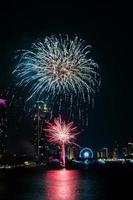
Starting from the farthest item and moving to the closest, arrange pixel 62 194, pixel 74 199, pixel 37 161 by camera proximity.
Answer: pixel 37 161 → pixel 62 194 → pixel 74 199

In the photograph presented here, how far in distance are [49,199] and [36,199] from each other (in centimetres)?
142

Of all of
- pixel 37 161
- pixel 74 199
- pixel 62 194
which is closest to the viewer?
pixel 74 199

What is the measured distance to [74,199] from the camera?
39.8 metres

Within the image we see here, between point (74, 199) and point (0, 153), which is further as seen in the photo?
point (0, 153)

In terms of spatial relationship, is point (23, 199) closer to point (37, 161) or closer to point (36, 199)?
point (36, 199)

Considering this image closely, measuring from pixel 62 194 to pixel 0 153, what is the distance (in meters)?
158

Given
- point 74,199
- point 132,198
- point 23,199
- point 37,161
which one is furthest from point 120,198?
point 37,161

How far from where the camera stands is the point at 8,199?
4053 centimetres

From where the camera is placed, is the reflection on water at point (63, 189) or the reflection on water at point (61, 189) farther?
the reflection on water at point (63, 189)

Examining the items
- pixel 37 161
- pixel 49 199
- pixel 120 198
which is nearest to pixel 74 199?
pixel 49 199

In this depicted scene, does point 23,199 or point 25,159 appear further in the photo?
point 25,159

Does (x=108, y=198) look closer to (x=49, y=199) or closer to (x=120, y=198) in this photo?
(x=120, y=198)

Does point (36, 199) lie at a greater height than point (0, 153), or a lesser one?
lesser

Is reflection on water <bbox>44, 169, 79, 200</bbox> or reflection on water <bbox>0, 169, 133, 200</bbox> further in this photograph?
reflection on water <bbox>0, 169, 133, 200</bbox>
